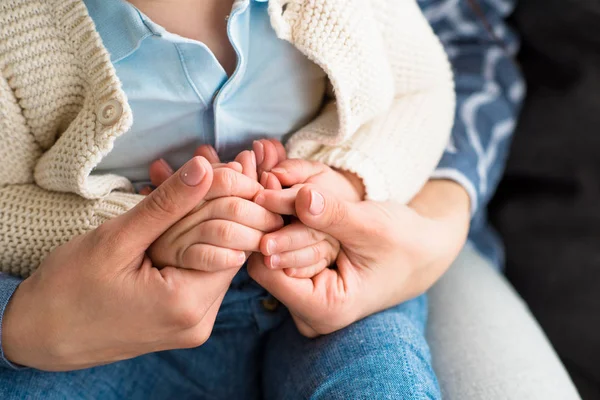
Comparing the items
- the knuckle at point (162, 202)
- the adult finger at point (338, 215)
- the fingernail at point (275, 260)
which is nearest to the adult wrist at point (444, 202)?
the adult finger at point (338, 215)

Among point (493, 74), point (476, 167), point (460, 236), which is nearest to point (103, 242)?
point (460, 236)

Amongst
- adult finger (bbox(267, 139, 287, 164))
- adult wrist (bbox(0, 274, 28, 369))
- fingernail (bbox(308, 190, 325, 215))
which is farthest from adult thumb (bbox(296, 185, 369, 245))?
adult wrist (bbox(0, 274, 28, 369))

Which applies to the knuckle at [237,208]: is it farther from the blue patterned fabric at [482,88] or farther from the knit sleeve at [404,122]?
the blue patterned fabric at [482,88]

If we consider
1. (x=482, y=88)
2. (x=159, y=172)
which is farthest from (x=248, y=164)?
(x=482, y=88)

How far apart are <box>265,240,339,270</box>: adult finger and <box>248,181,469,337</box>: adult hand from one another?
0.04ft

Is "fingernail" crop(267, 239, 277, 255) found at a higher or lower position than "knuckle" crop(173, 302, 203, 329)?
higher

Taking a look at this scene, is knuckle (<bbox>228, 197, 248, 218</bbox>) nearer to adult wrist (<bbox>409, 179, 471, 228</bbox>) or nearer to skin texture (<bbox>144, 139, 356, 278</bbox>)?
skin texture (<bbox>144, 139, 356, 278</bbox>)

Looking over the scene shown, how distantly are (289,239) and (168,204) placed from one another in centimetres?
13

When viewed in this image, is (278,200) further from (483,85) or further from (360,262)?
(483,85)

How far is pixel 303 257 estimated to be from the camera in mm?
660

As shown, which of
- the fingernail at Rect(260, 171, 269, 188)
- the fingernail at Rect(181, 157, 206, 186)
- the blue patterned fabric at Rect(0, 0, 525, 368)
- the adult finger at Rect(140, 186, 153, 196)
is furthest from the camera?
the blue patterned fabric at Rect(0, 0, 525, 368)

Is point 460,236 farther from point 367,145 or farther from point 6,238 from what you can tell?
point 6,238

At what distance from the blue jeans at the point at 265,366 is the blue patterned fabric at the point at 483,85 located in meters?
0.27

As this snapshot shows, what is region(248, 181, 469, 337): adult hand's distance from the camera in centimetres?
65
